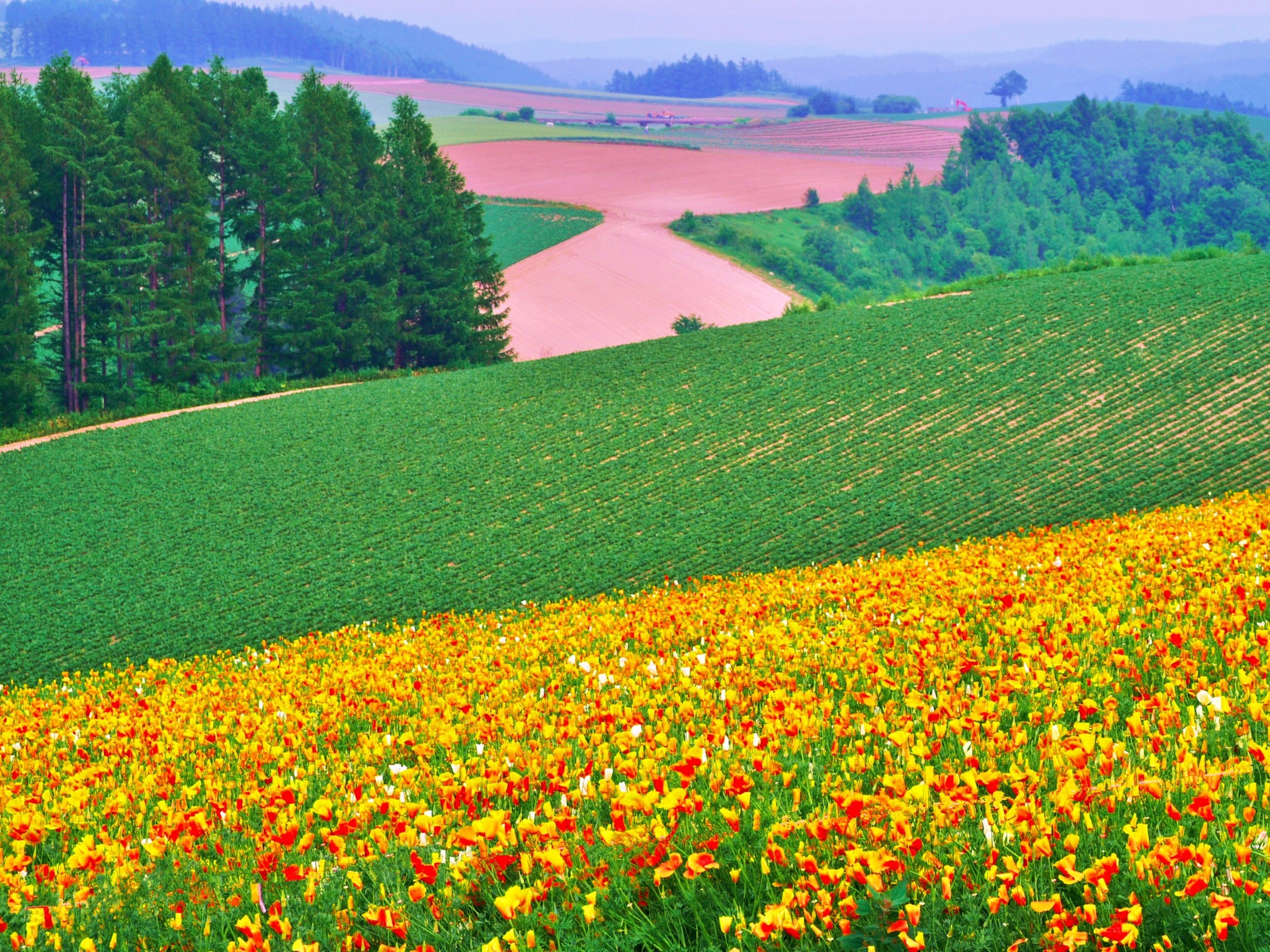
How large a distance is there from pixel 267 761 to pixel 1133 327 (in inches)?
1609

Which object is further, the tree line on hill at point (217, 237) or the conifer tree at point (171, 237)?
the conifer tree at point (171, 237)

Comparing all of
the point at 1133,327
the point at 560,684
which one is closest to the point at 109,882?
the point at 560,684

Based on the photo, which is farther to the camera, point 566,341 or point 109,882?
point 566,341

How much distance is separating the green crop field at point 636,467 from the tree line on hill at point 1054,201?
7627cm

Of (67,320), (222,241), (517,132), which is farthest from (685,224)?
(67,320)

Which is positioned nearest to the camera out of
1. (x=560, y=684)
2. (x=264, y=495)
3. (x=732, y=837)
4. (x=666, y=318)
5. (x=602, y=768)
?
(x=732, y=837)

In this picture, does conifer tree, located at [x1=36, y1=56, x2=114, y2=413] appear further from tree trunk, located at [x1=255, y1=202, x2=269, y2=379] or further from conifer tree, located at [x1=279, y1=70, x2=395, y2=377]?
conifer tree, located at [x1=279, y1=70, x2=395, y2=377]

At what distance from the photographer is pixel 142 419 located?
4519 cm

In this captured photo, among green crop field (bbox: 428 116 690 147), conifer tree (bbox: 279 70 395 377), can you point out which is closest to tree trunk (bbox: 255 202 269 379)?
conifer tree (bbox: 279 70 395 377)

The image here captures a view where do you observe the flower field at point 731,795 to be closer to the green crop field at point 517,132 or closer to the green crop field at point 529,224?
the green crop field at point 529,224

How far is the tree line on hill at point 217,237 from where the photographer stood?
4753cm

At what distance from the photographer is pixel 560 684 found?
330 inches

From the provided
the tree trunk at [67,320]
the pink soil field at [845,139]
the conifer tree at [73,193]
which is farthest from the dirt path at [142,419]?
the pink soil field at [845,139]

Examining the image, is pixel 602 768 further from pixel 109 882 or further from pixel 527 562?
pixel 527 562
